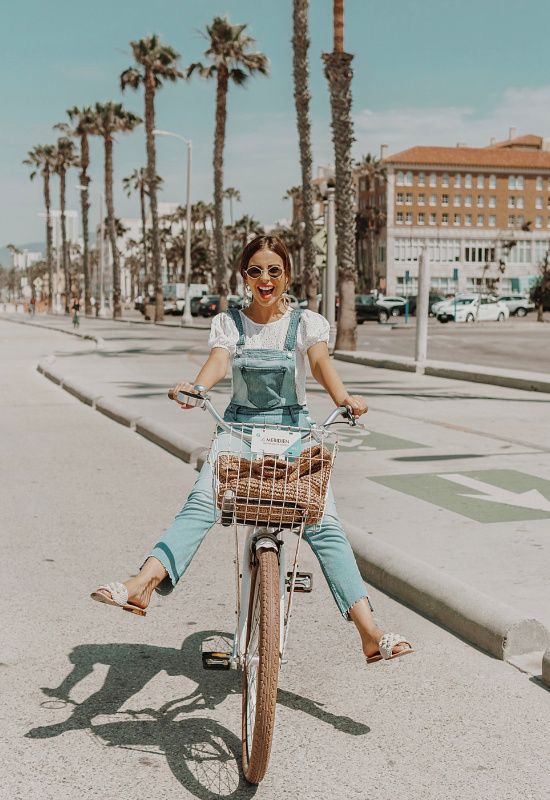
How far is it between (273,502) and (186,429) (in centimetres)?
890

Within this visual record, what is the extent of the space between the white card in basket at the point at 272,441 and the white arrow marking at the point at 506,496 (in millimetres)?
4458

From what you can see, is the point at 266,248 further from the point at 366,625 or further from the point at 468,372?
the point at 468,372

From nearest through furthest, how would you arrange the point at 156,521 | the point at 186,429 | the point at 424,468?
A: the point at 156,521 → the point at 424,468 → the point at 186,429

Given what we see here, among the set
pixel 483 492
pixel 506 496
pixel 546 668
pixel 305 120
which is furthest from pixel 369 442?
pixel 305 120

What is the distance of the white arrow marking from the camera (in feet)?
25.8

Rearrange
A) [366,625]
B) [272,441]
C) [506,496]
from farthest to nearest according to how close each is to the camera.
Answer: [506,496] < [366,625] < [272,441]

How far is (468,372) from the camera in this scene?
1994 centimetres

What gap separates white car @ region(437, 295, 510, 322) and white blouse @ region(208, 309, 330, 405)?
180 feet

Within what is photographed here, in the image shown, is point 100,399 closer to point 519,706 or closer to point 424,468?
point 424,468

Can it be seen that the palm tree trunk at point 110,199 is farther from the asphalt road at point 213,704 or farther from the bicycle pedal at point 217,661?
the bicycle pedal at point 217,661

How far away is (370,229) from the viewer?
137 m

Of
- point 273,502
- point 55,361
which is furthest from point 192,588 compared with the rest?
point 55,361

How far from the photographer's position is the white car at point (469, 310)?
5922 centimetres

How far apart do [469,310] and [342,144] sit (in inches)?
1341
